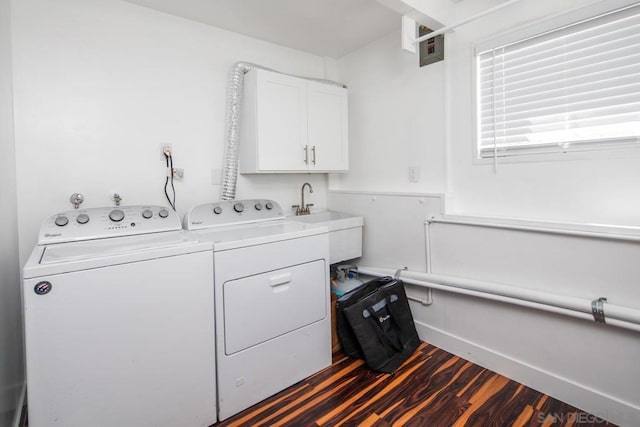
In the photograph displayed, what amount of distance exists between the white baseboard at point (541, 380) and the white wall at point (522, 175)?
0.85 m

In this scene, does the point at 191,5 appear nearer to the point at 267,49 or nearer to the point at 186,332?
the point at 267,49

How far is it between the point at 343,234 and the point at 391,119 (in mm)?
982

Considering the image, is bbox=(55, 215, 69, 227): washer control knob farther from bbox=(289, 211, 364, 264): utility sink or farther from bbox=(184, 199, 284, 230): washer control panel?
bbox=(289, 211, 364, 264): utility sink

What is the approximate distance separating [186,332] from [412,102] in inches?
82.2

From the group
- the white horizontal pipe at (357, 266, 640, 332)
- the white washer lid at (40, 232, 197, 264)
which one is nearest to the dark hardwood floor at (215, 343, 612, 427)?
the white horizontal pipe at (357, 266, 640, 332)

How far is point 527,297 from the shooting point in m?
1.76

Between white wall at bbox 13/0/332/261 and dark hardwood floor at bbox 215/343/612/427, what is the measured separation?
4.70ft

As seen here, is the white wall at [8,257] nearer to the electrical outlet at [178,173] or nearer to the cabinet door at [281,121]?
the electrical outlet at [178,173]

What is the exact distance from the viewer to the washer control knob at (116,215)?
1.74 metres

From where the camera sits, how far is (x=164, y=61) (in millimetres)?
2146

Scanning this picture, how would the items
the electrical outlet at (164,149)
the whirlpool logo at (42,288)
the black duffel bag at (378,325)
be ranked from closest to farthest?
the whirlpool logo at (42,288)
the black duffel bag at (378,325)
the electrical outlet at (164,149)

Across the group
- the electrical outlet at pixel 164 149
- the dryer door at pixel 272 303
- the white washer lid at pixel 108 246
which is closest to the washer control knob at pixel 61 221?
the white washer lid at pixel 108 246

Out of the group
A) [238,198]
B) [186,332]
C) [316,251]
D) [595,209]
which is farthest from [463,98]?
[186,332]

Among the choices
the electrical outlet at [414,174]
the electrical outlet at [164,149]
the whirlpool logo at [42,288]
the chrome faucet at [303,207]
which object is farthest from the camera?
the chrome faucet at [303,207]
